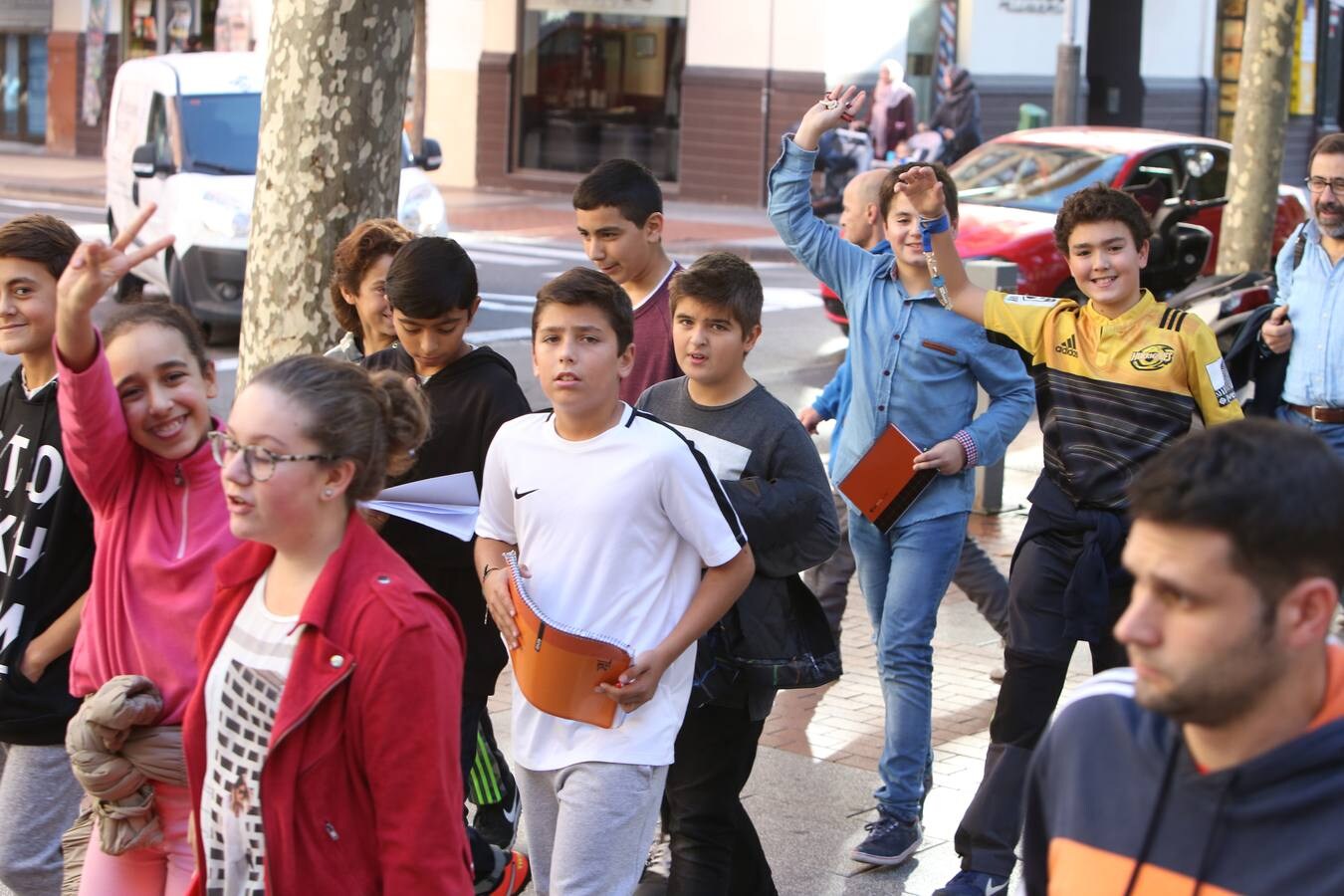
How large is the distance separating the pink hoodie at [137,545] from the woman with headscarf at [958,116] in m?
21.0

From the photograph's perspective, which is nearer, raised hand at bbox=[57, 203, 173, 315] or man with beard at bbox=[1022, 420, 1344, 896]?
man with beard at bbox=[1022, 420, 1344, 896]

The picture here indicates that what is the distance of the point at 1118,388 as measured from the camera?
15.4 ft

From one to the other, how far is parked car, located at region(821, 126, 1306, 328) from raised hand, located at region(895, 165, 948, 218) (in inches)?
341

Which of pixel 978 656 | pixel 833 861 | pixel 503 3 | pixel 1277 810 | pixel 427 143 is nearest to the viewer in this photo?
pixel 1277 810

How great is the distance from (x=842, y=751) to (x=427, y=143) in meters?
11.4

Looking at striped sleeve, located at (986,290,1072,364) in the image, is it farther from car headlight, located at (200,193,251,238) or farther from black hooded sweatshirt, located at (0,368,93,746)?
car headlight, located at (200,193,251,238)

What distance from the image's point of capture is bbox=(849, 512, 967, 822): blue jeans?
5227 mm

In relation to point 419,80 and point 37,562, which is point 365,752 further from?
point 419,80

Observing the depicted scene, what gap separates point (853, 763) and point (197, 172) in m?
10.1

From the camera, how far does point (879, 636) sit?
5.39 meters

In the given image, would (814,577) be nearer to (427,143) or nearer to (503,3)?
(427,143)

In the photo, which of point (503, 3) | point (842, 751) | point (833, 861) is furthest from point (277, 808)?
point (503, 3)

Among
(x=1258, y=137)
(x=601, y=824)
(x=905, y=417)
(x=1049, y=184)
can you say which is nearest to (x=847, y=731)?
(x=905, y=417)

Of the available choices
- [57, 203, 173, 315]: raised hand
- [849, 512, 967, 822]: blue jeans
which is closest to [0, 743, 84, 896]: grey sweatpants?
[57, 203, 173, 315]: raised hand
